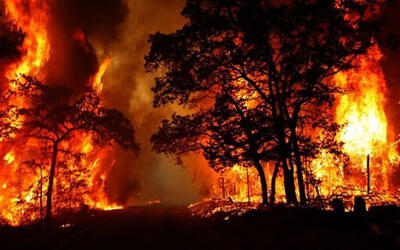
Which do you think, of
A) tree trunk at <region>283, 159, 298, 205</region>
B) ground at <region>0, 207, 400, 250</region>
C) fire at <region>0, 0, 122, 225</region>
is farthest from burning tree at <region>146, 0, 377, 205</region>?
fire at <region>0, 0, 122, 225</region>

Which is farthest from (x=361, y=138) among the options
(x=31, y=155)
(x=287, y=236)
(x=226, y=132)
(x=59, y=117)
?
(x=31, y=155)

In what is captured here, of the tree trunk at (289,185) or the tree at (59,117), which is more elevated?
the tree at (59,117)

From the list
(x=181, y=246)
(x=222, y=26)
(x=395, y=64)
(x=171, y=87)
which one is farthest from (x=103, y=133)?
(x=395, y=64)

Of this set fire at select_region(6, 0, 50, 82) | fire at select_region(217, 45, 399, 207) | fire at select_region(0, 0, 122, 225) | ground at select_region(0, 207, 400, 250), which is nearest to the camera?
ground at select_region(0, 207, 400, 250)

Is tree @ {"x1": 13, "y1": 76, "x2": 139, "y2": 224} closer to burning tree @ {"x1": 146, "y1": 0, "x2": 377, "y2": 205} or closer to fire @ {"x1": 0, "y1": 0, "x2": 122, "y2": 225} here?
fire @ {"x1": 0, "y1": 0, "x2": 122, "y2": 225}

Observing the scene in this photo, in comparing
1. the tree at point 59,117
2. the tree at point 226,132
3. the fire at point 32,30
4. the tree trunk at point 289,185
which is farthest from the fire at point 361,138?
the fire at point 32,30

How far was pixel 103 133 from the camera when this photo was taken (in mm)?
27703

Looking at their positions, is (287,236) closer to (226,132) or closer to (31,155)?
(226,132)

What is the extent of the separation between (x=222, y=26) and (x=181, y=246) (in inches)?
456

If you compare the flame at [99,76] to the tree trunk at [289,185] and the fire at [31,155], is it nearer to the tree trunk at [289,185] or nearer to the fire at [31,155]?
the fire at [31,155]

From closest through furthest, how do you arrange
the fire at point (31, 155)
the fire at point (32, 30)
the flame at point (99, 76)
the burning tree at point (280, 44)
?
1. the burning tree at point (280, 44)
2. the fire at point (31, 155)
3. the fire at point (32, 30)
4. the flame at point (99, 76)

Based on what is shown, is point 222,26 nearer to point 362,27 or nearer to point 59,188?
point 362,27

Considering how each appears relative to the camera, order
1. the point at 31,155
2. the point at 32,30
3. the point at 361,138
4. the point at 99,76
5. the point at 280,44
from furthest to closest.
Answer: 1. the point at 99,76
2. the point at 31,155
3. the point at 361,138
4. the point at 32,30
5. the point at 280,44

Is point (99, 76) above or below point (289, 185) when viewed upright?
above
